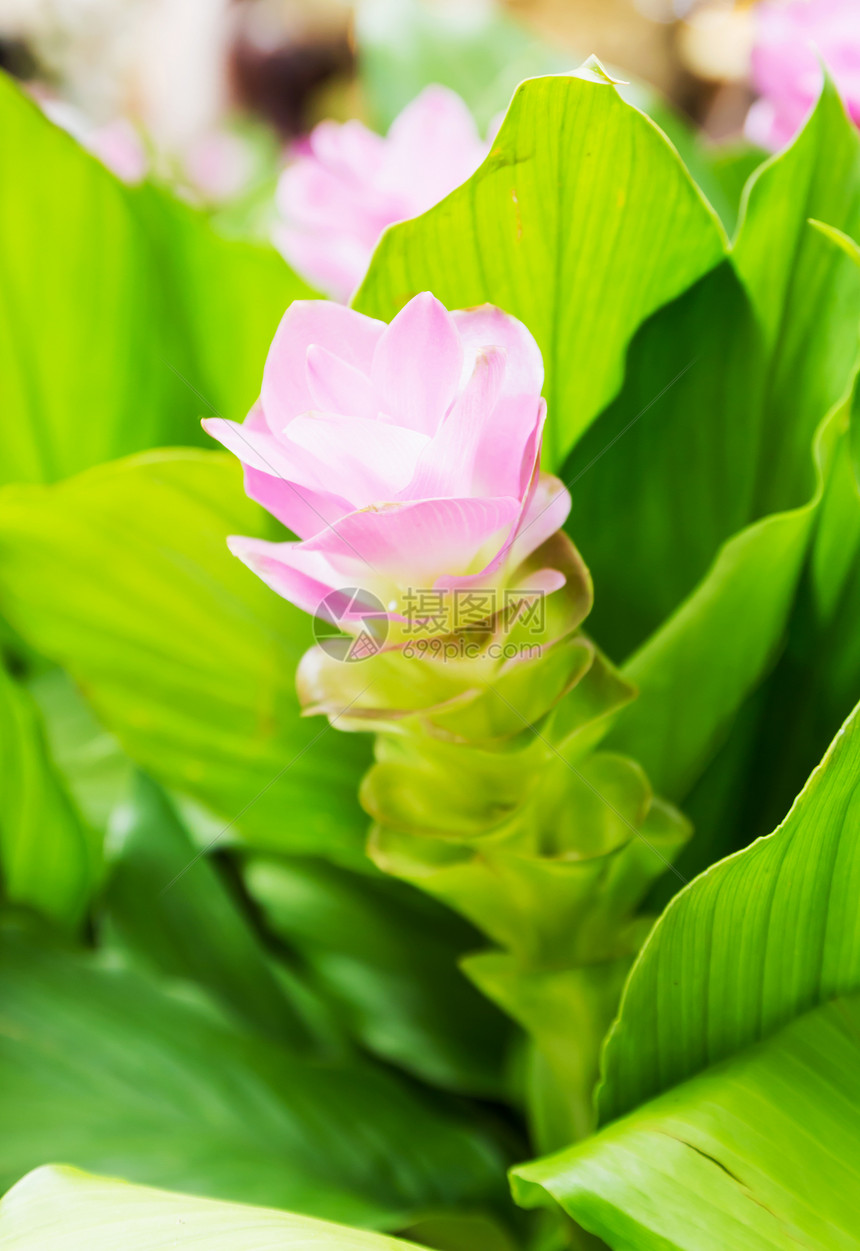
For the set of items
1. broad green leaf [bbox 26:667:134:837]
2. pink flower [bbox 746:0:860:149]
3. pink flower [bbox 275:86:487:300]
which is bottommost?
broad green leaf [bbox 26:667:134:837]

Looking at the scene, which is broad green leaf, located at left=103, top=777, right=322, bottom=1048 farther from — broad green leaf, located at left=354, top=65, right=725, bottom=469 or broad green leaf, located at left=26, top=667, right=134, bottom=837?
broad green leaf, located at left=354, top=65, right=725, bottom=469

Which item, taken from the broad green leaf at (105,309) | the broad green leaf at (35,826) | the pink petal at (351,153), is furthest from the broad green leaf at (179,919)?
the pink petal at (351,153)

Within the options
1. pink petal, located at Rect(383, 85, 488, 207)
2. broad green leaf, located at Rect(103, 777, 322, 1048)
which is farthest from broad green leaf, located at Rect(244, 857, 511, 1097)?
pink petal, located at Rect(383, 85, 488, 207)

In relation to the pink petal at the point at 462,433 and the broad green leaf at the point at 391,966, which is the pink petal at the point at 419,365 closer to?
the pink petal at the point at 462,433

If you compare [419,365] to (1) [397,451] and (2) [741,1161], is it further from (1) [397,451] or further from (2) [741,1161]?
(2) [741,1161]

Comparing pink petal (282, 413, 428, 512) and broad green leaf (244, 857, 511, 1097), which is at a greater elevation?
pink petal (282, 413, 428, 512)

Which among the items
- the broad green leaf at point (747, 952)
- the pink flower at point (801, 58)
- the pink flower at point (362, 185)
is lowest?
the broad green leaf at point (747, 952)

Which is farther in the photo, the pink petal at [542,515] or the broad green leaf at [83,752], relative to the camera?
the broad green leaf at [83,752]
